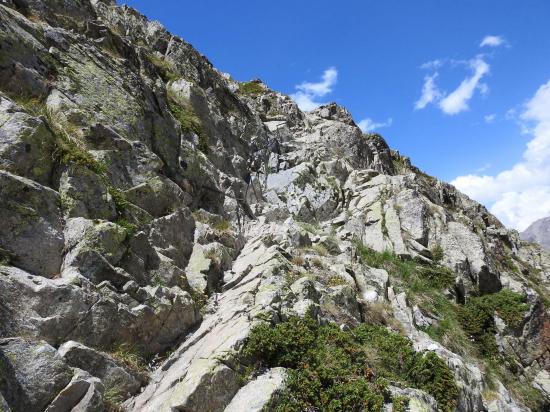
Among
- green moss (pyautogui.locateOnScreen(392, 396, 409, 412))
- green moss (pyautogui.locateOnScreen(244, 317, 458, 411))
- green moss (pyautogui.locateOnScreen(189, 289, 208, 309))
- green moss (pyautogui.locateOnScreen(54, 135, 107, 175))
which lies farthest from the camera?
green moss (pyautogui.locateOnScreen(189, 289, 208, 309))

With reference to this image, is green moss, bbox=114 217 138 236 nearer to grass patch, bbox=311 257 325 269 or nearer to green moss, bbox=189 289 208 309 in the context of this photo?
green moss, bbox=189 289 208 309

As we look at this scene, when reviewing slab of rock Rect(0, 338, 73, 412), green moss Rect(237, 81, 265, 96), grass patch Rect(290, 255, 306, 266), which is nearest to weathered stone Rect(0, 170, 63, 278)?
slab of rock Rect(0, 338, 73, 412)

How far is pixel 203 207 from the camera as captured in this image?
21.8 metres

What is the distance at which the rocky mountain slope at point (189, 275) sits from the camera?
985 centimetres

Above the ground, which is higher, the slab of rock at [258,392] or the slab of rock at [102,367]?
the slab of rock at [258,392]

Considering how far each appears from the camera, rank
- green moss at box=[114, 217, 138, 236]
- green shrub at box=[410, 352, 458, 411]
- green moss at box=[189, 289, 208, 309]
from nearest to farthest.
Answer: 1. green shrub at box=[410, 352, 458, 411]
2. green moss at box=[114, 217, 138, 236]
3. green moss at box=[189, 289, 208, 309]

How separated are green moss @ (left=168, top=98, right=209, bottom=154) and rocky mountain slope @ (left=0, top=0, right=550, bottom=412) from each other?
17cm

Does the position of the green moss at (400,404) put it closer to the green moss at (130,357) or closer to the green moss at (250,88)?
the green moss at (130,357)

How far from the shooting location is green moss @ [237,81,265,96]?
4899cm

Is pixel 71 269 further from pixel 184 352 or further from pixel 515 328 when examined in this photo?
pixel 515 328

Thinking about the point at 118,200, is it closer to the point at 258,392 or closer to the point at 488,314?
the point at 258,392

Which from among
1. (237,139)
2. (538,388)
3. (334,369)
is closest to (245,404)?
(334,369)

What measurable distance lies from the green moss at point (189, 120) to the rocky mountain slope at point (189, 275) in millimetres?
169

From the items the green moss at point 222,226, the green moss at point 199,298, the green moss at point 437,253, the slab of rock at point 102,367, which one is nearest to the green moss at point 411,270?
the green moss at point 437,253
